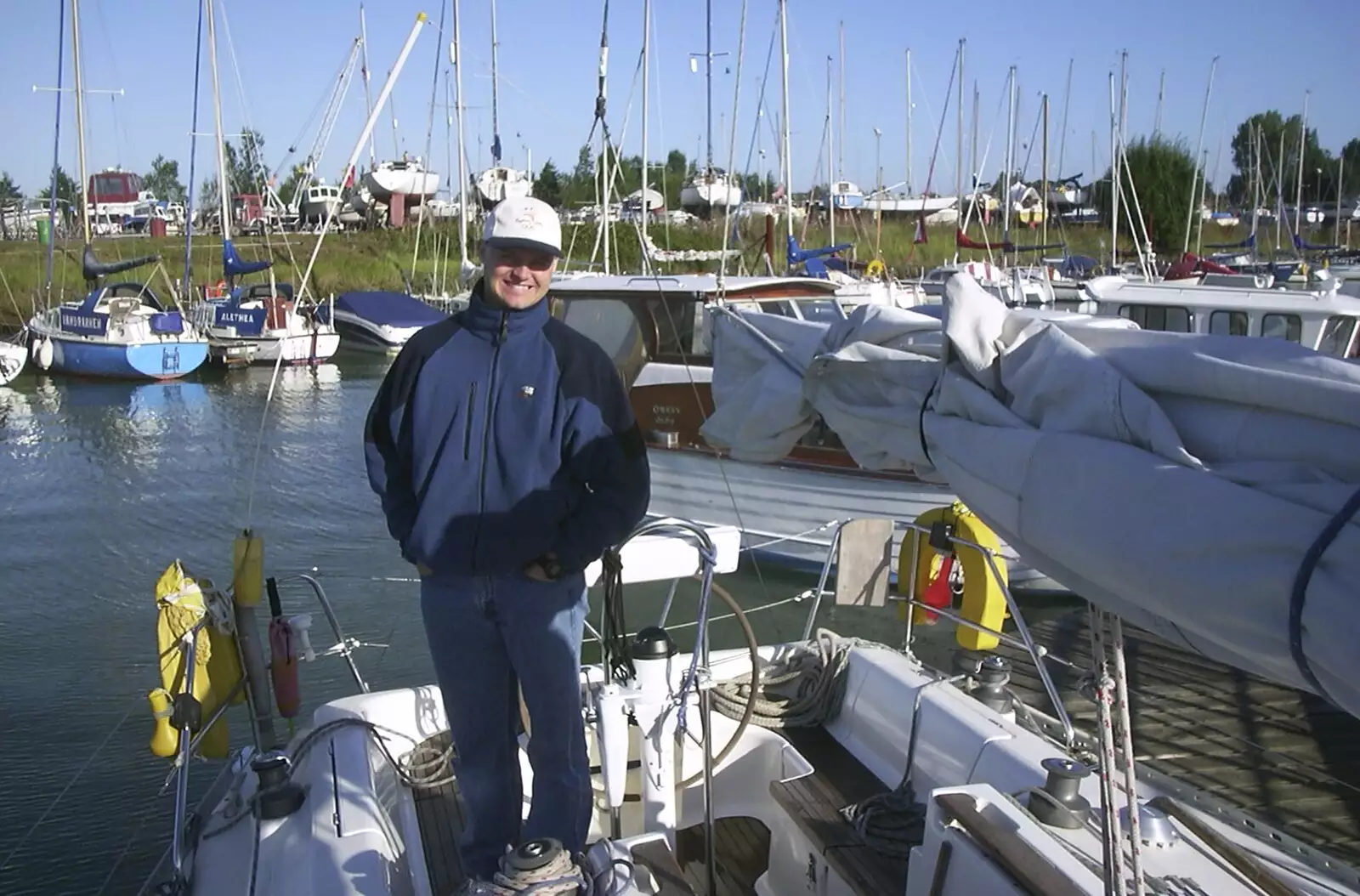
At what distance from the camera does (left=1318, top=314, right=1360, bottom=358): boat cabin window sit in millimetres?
9820

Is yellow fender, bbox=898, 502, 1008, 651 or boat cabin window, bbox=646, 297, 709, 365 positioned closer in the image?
yellow fender, bbox=898, 502, 1008, 651

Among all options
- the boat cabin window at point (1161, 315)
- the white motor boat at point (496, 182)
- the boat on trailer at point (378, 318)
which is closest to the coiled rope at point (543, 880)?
the boat cabin window at point (1161, 315)

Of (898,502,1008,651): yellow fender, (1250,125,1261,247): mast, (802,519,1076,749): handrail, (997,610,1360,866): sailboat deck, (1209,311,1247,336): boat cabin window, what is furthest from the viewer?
(1250,125,1261,247): mast

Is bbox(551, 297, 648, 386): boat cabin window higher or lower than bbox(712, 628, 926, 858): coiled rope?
higher

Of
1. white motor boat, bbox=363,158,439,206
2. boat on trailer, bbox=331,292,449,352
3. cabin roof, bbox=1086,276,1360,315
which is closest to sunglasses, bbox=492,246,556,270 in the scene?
cabin roof, bbox=1086,276,1360,315

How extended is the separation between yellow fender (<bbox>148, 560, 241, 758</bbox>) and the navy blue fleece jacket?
60.5 inches

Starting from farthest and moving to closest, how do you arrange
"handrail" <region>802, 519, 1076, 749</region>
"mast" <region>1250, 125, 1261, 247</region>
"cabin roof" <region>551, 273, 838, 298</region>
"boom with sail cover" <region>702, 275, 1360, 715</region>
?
"mast" <region>1250, 125, 1261, 247</region>
"cabin roof" <region>551, 273, 838, 298</region>
"handrail" <region>802, 519, 1076, 749</region>
"boom with sail cover" <region>702, 275, 1360, 715</region>

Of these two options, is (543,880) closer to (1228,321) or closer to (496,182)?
(1228,321)

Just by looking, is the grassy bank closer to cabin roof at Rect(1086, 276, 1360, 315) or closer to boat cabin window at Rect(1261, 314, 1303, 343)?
cabin roof at Rect(1086, 276, 1360, 315)

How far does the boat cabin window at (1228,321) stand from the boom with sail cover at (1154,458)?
29.7 feet

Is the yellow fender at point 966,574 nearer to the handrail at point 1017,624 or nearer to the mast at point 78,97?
the handrail at point 1017,624

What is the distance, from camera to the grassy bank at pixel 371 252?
30.4 m

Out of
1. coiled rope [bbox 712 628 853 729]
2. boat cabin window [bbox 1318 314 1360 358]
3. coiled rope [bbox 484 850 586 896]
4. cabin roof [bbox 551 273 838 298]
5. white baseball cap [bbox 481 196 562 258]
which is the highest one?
cabin roof [bbox 551 273 838 298]

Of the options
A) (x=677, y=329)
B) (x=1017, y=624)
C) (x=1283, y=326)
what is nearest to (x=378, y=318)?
(x=677, y=329)
